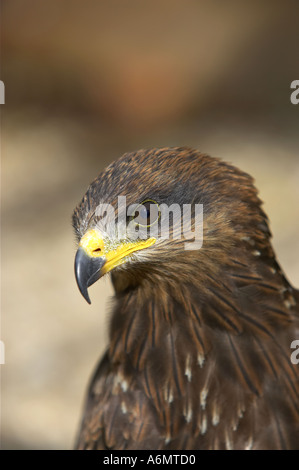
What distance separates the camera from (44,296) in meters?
5.51

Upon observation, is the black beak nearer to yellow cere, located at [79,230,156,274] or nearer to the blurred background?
yellow cere, located at [79,230,156,274]

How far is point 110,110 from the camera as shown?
256 inches

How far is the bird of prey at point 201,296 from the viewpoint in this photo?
2.00 m

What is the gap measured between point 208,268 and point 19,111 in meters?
5.38

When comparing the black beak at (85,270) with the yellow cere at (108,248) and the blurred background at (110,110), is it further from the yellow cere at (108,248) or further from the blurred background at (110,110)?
the blurred background at (110,110)

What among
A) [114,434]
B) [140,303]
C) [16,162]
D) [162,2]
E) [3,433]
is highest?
[162,2]

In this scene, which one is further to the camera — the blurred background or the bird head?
the blurred background

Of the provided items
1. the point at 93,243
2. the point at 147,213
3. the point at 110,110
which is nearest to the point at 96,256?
the point at 93,243

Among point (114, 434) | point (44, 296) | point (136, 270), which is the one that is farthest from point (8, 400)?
point (136, 270)

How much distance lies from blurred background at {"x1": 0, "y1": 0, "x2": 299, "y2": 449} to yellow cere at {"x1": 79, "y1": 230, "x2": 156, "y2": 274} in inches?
123

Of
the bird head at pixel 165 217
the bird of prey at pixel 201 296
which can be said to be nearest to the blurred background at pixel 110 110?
the bird of prey at pixel 201 296

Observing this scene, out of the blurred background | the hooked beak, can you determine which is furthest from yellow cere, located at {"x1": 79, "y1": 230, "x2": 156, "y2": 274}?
the blurred background

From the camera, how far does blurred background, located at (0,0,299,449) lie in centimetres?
561

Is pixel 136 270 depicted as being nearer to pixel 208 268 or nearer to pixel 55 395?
pixel 208 268
